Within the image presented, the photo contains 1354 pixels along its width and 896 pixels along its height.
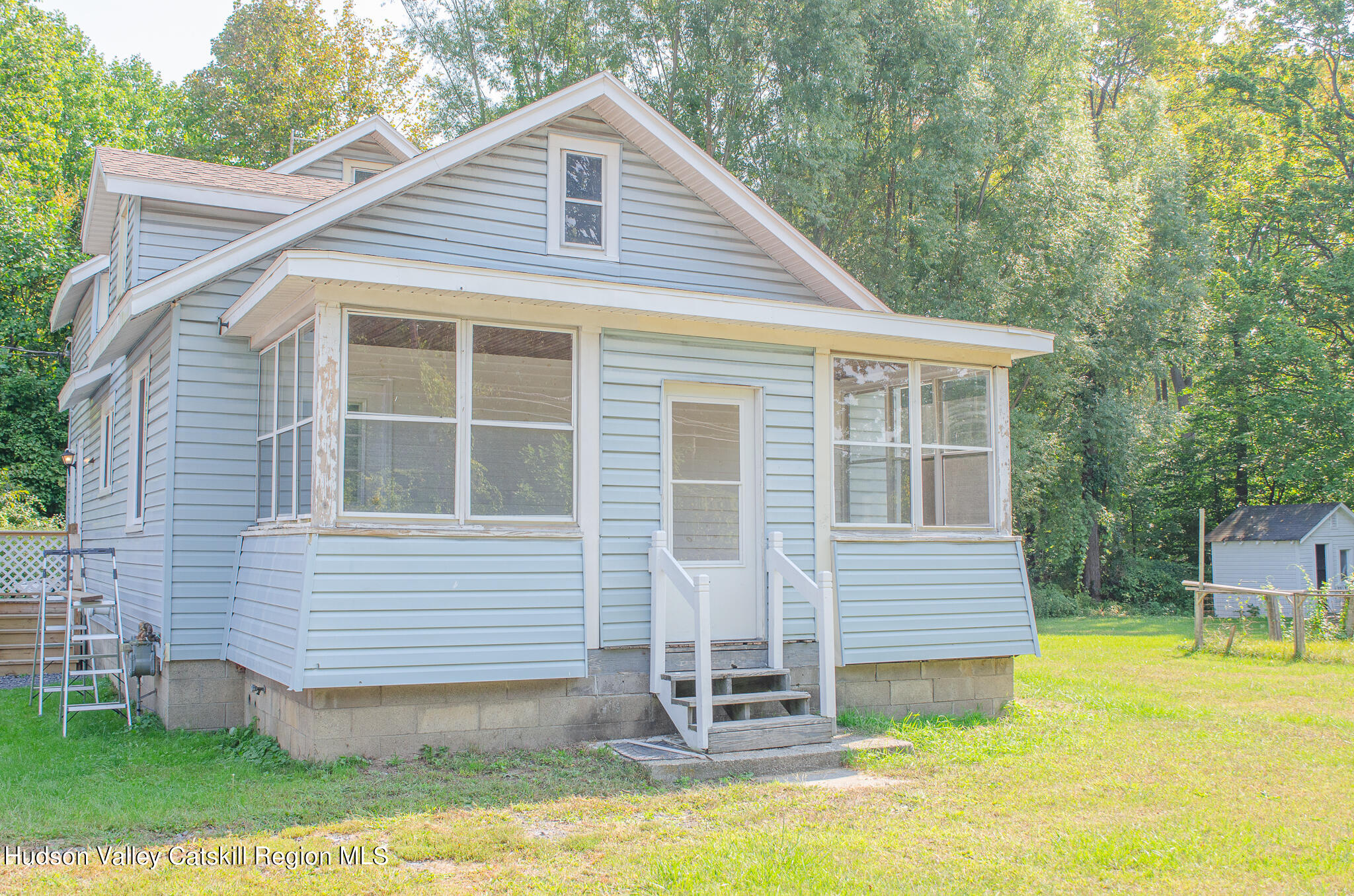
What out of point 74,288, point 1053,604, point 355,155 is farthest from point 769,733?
point 1053,604

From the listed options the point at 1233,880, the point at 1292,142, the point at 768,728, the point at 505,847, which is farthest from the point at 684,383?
the point at 1292,142

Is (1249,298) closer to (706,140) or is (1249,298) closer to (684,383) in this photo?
(706,140)

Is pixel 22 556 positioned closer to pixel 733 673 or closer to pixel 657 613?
pixel 657 613

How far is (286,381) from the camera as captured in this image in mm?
8281

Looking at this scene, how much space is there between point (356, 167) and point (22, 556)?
22.7 feet

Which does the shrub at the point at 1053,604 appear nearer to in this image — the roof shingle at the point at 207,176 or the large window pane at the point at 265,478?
the roof shingle at the point at 207,176

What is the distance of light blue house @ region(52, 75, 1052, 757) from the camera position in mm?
7367

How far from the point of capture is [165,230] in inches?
386

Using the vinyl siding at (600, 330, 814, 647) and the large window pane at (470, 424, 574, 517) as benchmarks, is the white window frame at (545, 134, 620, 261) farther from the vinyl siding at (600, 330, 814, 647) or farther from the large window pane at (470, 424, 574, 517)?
the large window pane at (470, 424, 574, 517)

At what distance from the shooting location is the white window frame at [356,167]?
527 inches

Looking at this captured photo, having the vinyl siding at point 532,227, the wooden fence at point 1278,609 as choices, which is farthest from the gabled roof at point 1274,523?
the vinyl siding at point 532,227

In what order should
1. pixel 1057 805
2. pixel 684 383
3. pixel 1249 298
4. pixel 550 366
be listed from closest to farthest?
1. pixel 1057 805
2. pixel 550 366
3. pixel 684 383
4. pixel 1249 298

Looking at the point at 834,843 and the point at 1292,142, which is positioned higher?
the point at 1292,142

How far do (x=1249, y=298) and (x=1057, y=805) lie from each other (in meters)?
24.5
